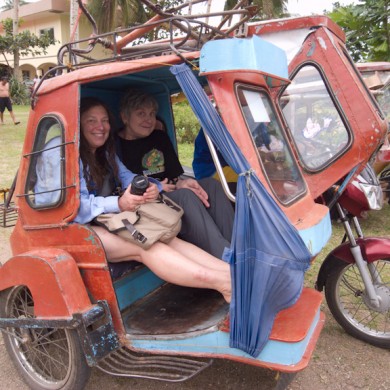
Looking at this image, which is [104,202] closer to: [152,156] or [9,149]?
[152,156]

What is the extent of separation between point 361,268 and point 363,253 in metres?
0.12

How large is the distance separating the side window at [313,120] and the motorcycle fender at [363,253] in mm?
618

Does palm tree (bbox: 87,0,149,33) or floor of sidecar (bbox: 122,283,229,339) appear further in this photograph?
palm tree (bbox: 87,0,149,33)

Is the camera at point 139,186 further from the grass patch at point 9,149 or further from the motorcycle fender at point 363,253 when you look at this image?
the grass patch at point 9,149

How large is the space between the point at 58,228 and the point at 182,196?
87cm

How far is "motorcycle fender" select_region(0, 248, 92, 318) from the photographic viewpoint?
2.34m

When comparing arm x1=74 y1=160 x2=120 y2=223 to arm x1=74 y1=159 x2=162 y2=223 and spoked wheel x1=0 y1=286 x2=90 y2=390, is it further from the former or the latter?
spoked wheel x1=0 y1=286 x2=90 y2=390

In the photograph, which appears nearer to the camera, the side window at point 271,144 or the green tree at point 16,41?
the side window at point 271,144

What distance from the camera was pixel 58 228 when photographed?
8.28 feet

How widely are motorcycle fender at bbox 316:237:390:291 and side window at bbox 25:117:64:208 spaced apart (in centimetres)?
198

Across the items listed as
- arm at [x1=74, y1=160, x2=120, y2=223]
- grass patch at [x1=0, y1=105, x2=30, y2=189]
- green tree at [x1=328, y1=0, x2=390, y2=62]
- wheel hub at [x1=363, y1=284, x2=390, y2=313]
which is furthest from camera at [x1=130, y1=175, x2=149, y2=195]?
green tree at [x1=328, y1=0, x2=390, y2=62]

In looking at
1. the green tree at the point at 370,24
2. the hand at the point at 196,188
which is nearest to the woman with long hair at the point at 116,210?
the hand at the point at 196,188

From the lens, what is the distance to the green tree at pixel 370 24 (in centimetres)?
841

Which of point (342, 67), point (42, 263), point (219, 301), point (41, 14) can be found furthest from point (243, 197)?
point (41, 14)
